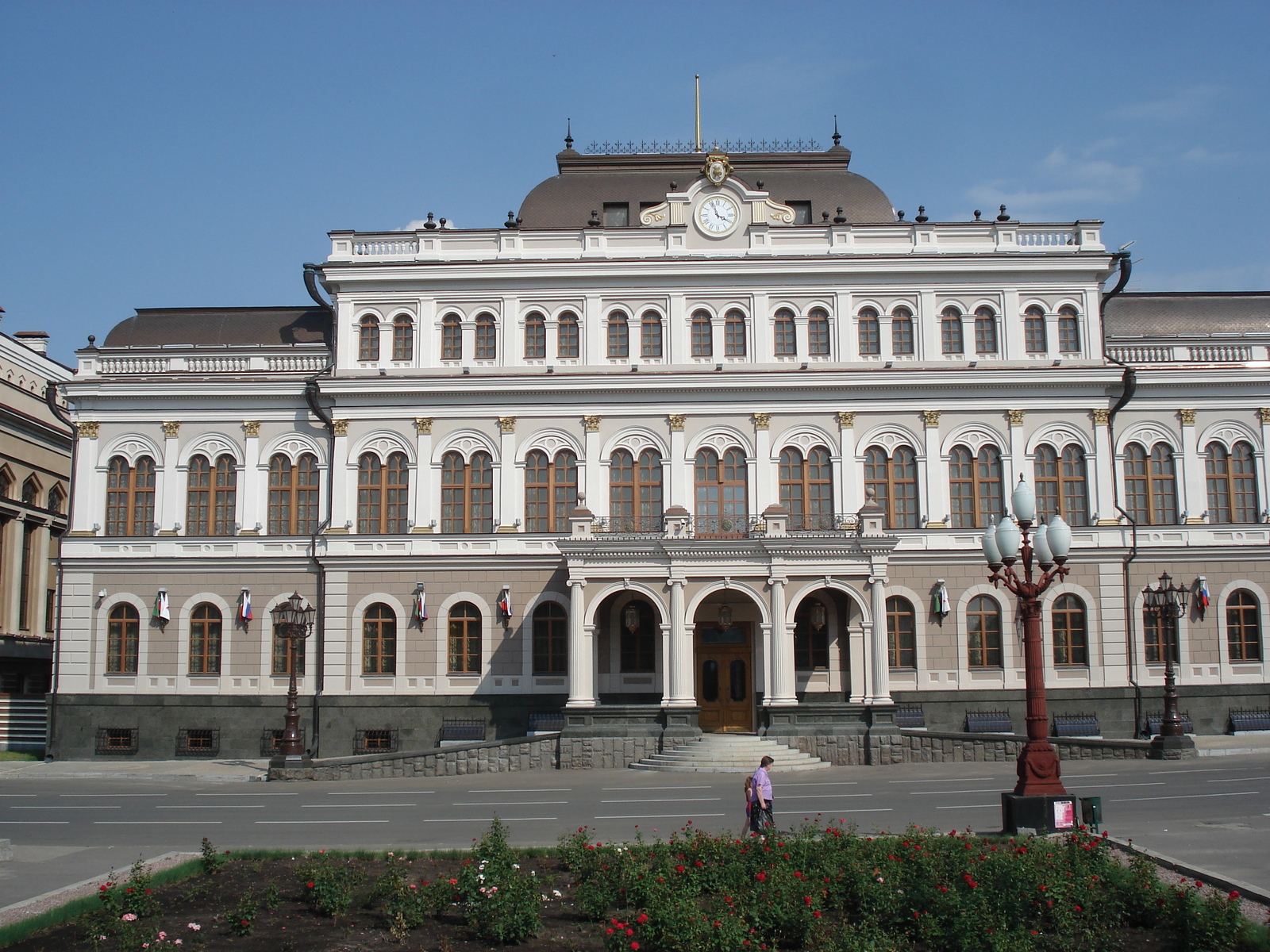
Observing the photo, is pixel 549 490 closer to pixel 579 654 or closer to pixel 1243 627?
pixel 579 654

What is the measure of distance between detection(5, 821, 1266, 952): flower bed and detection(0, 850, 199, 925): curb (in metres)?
0.48

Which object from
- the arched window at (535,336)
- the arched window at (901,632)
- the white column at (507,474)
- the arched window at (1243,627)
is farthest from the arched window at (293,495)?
the arched window at (1243,627)

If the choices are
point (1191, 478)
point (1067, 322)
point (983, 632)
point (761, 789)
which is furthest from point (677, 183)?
point (761, 789)

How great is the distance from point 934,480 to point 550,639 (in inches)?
532

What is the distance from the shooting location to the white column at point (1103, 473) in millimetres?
37281

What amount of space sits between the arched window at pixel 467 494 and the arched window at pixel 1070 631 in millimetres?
18586

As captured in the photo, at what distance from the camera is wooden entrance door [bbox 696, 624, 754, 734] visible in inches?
1385

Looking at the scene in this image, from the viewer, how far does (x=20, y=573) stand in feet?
163

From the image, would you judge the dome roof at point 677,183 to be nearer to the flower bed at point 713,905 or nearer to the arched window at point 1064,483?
the arched window at point 1064,483

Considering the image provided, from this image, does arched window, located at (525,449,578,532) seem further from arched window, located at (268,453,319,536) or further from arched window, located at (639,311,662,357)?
arched window, located at (268,453,319,536)

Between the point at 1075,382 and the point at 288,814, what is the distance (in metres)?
27.7

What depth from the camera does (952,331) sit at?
38406 mm

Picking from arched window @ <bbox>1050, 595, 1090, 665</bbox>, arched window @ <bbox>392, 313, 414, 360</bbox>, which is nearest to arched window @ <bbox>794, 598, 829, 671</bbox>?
arched window @ <bbox>1050, 595, 1090, 665</bbox>

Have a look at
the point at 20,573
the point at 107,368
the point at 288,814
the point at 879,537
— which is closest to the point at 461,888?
the point at 288,814
